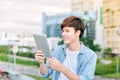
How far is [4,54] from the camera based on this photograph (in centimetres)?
2789

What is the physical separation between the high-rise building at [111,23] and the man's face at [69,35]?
28107 millimetres

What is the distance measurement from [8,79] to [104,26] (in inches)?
968

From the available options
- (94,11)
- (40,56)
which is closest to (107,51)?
(94,11)

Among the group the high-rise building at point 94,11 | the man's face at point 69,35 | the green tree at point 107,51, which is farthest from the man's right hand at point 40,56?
the high-rise building at point 94,11

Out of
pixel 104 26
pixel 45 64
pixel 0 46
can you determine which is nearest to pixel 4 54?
pixel 0 46

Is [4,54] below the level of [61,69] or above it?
below

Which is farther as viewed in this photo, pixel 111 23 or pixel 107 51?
pixel 111 23

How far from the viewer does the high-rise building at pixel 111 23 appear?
101ft

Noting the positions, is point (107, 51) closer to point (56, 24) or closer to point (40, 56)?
point (56, 24)

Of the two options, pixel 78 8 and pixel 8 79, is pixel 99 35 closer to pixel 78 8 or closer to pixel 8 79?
pixel 78 8

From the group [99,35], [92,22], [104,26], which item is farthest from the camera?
[92,22]

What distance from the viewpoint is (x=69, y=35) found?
182 centimetres

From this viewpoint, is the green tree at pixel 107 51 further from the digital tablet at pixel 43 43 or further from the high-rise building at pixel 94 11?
the digital tablet at pixel 43 43

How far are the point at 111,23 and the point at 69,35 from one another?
29912mm
